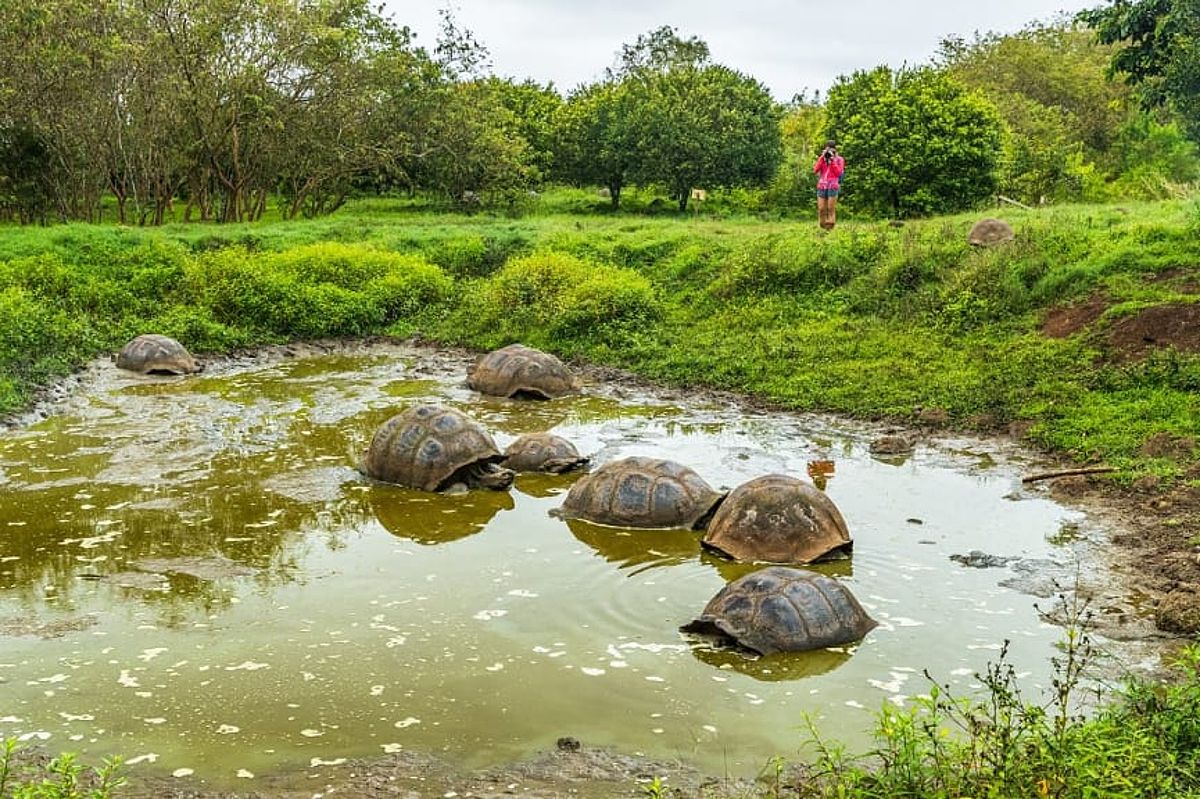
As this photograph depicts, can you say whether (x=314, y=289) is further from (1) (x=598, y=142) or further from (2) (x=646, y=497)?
(1) (x=598, y=142)

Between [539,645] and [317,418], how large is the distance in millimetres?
7169

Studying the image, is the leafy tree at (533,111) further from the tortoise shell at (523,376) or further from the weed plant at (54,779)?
the weed plant at (54,779)

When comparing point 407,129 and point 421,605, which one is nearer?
point 421,605

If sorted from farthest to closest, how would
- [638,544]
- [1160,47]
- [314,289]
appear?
[314,289], [1160,47], [638,544]

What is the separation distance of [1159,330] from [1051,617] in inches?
269

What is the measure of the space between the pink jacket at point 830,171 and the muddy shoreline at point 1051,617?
7079mm

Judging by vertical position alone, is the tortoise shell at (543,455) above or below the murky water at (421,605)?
above

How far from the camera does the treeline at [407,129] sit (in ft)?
74.1

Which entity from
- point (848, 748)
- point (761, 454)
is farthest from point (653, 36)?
point (848, 748)

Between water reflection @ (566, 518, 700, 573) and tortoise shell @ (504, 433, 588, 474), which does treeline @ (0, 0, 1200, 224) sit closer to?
tortoise shell @ (504, 433, 588, 474)

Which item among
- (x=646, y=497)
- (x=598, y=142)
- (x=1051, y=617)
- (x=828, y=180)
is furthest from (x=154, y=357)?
(x=598, y=142)

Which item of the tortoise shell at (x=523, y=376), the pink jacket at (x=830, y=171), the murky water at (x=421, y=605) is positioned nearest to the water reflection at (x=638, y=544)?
the murky water at (x=421, y=605)

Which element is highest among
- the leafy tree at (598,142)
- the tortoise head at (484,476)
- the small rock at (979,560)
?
the leafy tree at (598,142)

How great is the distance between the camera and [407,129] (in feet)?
98.5
